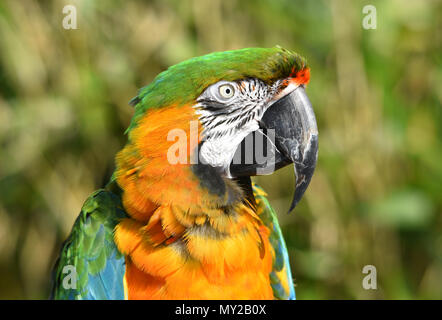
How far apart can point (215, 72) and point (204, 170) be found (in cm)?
23

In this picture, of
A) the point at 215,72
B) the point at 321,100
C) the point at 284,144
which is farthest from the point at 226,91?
the point at 321,100

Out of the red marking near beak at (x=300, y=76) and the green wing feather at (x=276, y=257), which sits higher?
the red marking near beak at (x=300, y=76)

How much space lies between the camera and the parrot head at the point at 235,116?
3.48 ft

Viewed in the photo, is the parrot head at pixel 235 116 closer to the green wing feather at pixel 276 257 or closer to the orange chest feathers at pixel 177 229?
the orange chest feathers at pixel 177 229

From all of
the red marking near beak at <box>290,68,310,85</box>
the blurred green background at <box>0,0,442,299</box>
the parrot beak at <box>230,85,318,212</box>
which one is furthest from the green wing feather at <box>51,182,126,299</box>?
the blurred green background at <box>0,0,442,299</box>

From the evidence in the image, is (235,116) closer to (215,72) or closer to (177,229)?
(215,72)

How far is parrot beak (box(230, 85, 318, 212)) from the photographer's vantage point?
3.52 ft

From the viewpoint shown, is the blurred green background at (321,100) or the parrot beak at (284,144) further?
the blurred green background at (321,100)

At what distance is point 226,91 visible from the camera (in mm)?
1084

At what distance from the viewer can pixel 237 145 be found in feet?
3.62

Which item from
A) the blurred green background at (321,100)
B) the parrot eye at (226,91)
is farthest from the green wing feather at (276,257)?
the blurred green background at (321,100)
